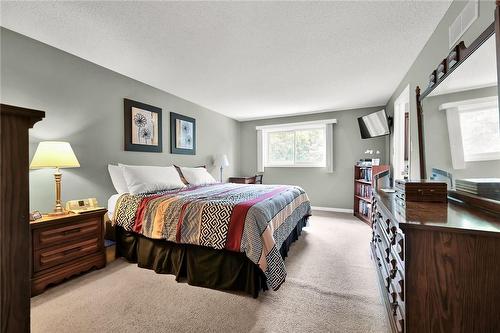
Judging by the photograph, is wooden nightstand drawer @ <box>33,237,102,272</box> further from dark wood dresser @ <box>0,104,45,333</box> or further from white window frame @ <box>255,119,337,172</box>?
white window frame @ <box>255,119,337,172</box>

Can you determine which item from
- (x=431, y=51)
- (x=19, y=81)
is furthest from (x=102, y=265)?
(x=431, y=51)

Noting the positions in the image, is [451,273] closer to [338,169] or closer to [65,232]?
[65,232]

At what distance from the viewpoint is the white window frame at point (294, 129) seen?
16.1 feet

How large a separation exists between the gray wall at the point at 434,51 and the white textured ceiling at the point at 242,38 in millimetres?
84

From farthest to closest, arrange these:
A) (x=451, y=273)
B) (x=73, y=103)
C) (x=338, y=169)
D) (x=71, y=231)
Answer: (x=338, y=169)
(x=73, y=103)
(x=71, y=231)
(x=451, y=273)

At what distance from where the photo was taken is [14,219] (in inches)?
24.8

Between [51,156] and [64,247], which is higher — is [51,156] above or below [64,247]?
above

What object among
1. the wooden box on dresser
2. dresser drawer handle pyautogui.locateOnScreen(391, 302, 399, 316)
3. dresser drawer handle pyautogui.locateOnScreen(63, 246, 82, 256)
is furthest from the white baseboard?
dresser drawer handle pyautogui.locateOnScreen(63, 246, 82, 256)

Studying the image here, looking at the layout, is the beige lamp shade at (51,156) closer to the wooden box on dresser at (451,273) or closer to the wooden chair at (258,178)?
the wooden box on dresser at (451,273)

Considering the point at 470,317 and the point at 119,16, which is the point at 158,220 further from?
the point at 470,317

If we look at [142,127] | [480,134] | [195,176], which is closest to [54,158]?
[142,127]

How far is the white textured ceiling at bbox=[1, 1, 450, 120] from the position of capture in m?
1.73

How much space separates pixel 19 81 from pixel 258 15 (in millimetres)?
2358

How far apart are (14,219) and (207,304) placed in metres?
1.49
